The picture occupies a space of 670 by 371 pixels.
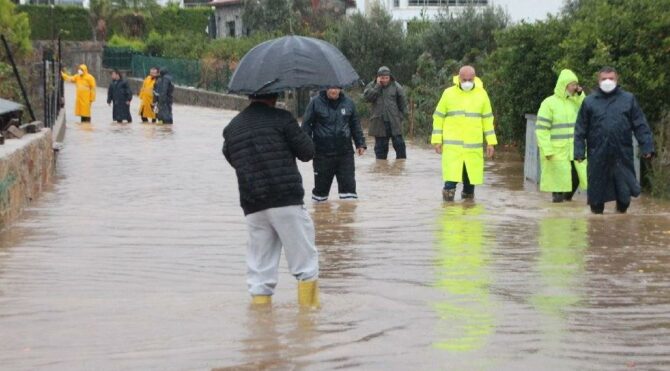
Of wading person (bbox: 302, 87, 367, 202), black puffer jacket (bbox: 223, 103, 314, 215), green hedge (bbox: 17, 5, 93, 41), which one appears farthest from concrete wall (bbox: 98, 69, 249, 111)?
black puffer jacket (bbox: 223, 103, 314, 215)

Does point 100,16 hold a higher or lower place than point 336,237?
higher

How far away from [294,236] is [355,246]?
3.52 meters

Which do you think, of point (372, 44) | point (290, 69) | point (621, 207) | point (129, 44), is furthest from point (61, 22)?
point (290, 69)

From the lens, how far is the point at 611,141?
46.5 feet

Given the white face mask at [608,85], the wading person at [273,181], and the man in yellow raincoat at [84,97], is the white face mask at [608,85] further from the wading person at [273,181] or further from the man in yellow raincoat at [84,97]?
the man in yellow raincoat at [84,97]

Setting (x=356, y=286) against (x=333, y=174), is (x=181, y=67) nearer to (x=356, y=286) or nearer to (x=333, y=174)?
(x=333, y=174)

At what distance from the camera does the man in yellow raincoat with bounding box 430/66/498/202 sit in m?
16.1

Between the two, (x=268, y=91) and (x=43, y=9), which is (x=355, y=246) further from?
(x=43, y=9)

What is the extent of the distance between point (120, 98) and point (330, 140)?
1886cm

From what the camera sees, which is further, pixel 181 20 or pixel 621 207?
pixel 181 20

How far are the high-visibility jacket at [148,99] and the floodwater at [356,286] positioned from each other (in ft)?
54.2

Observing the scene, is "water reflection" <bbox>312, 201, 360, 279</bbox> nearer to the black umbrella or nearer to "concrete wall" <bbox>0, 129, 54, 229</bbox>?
the black umbrella

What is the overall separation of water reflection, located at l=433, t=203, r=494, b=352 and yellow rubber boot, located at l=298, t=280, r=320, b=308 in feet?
2.45

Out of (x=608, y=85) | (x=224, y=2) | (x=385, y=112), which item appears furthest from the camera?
(x=224, y=2)
